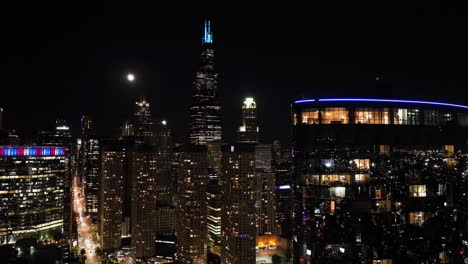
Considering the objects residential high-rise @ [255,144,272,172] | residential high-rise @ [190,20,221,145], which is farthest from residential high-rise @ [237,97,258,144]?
residential high-rise @ [190,20,221,145]

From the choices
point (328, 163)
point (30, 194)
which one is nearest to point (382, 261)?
point (328, 163)

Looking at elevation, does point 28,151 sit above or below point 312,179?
above

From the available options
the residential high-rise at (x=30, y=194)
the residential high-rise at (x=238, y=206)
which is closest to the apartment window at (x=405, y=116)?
the residential high-rise at (x=238, y=206)

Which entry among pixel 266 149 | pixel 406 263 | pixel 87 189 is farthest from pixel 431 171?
pixel 87 189

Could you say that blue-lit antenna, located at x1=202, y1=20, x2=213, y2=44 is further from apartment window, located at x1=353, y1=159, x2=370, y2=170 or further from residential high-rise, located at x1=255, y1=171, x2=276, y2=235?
apartment window, located at x1=353, y1=159, x2=370, y2=170

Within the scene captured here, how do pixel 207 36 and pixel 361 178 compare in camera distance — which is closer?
pixel 361 178

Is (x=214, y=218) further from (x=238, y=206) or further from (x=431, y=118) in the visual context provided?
(x=431, y=118)

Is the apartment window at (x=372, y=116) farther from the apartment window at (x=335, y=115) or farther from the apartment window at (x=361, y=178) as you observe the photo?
the apartment window at (x=361, y=178)
